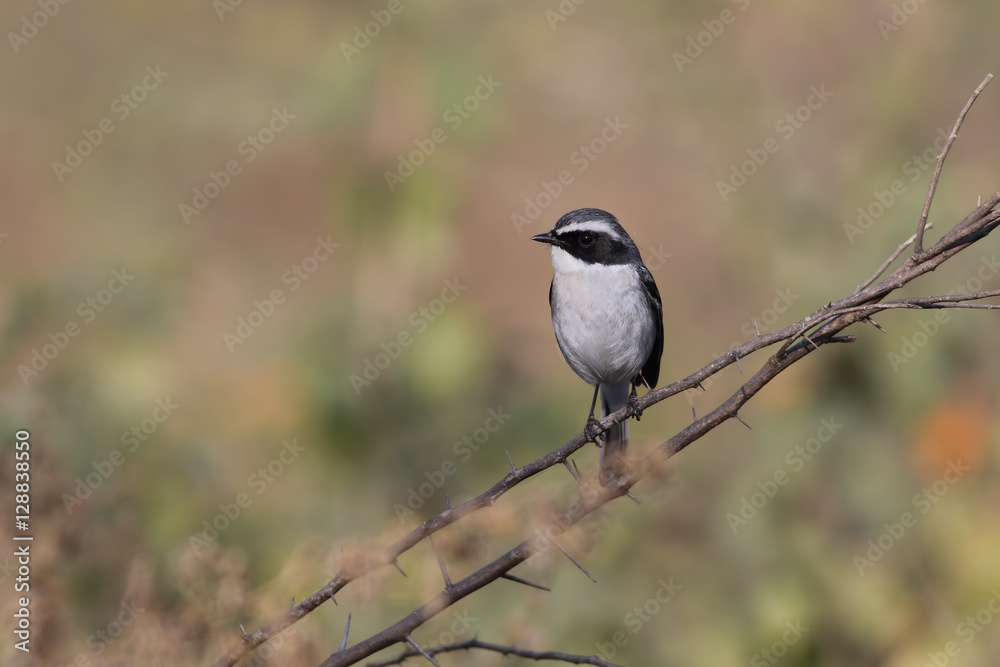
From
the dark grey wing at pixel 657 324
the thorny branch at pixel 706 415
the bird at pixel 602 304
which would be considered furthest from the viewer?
the dark grey wing at pixel 657 324

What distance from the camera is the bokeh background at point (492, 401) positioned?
12.6ft

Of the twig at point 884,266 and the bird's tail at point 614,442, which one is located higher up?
the twig at point 884,266

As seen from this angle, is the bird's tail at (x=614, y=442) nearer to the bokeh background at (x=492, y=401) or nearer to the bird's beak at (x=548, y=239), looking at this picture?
the bokeh background at (x=492, y=401)

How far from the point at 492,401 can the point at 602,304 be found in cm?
106

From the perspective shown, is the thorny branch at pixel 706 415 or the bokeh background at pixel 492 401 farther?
the bokeh background at pixel 492 401

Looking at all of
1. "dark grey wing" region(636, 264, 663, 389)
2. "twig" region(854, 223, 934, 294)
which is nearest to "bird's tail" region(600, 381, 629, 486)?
"dark grey wing" region(636, 264, 663, 389)

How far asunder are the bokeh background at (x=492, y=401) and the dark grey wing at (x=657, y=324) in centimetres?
46

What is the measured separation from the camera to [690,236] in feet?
29.0

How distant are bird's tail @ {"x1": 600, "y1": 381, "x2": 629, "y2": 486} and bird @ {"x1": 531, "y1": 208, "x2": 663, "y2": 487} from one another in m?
0.01

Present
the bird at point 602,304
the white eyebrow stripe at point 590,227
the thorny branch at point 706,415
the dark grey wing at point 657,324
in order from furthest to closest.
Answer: the dark grey wing at point 657,324, the white eyebrow stripe at point 590,227, the bird at point 602,304, the thorny branch at point 706,415

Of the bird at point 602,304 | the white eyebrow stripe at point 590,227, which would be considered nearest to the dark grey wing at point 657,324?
the bird at point 602,304

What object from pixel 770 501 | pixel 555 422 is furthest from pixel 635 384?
pixel 770 501

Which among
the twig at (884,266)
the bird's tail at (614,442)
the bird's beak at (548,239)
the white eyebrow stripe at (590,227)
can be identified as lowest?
the bird's tail at (614,442)

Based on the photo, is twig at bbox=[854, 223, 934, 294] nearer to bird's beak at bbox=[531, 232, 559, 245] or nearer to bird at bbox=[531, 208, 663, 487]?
bird at bbox=[531, 208, 663, 487]
